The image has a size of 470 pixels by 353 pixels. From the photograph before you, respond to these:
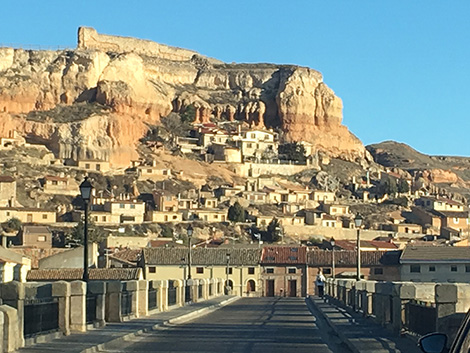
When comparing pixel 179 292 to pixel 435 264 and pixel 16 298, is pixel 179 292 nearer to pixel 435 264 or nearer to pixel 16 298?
pixel 16 298

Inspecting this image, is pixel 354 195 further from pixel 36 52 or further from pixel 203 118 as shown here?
pixel 36 52

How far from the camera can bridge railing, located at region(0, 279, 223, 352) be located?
16.8m

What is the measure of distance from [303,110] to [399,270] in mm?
97293

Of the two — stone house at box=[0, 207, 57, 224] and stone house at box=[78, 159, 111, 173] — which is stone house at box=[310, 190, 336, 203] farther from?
stone house at box=[0, 207, 57, 224]

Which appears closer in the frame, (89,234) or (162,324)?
(162,324)

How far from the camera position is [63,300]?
806 inches

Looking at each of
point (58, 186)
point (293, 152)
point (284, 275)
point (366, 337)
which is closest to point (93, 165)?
point (58, 186)

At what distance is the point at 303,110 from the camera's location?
178000 millimetres

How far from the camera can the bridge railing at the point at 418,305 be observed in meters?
16.0

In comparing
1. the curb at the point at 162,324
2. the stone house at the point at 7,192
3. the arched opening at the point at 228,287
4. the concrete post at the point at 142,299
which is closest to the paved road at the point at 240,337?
the curb at the point at 162,324

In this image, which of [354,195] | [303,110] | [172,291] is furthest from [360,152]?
[172,291]

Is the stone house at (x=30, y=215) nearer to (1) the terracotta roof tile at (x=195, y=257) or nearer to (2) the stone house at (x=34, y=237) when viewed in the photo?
(2) the stone house at (x=34, y=237)

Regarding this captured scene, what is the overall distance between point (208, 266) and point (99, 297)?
192 ft

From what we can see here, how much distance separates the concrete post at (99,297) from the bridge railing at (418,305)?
6456mm
